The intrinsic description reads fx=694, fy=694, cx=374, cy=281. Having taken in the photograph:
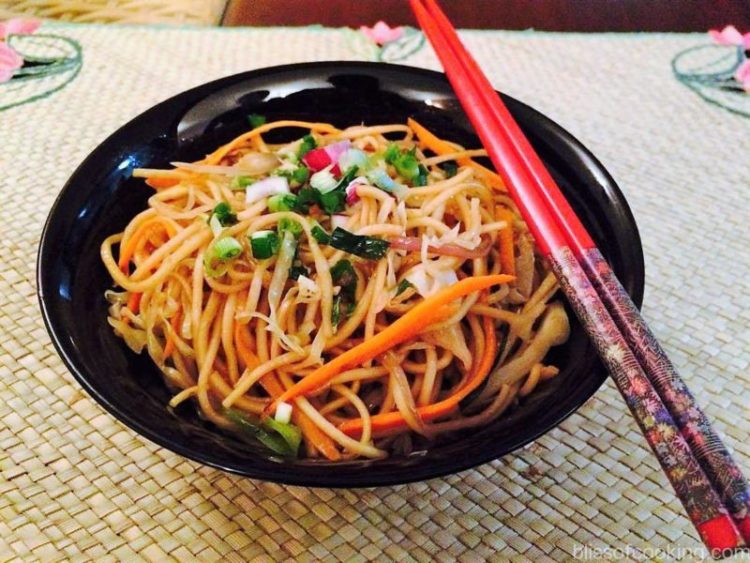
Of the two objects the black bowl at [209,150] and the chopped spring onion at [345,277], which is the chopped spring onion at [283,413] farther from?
the chopped spring onion at [345,277]

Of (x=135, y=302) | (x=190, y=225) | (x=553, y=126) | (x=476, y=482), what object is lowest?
(x=476, y=482)

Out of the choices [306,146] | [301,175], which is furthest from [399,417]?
[306,146]

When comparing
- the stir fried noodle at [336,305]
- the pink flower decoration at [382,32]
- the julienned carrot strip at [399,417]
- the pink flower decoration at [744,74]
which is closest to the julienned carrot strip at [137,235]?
the stir fried noodle at [336,305]

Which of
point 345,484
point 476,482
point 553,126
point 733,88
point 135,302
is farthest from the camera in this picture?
point 733,88

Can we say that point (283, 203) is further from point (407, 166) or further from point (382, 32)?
point (382, 32)

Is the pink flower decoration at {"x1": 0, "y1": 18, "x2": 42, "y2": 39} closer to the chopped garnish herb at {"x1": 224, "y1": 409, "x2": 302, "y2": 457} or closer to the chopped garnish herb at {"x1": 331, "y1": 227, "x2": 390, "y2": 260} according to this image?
the chopped garnish herb at {"x1": 331, "y1": 227, "x2": 390, "y2": 260}

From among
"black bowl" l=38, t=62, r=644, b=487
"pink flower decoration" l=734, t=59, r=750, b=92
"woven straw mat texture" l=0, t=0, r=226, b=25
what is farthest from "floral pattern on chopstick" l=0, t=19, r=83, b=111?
"pink flower decoration" l=734, t=59, r=750, b=92

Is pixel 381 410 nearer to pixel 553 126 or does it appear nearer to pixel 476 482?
pixel 476 482

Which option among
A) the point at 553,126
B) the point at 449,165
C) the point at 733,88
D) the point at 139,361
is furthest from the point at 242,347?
the point at 733,88
